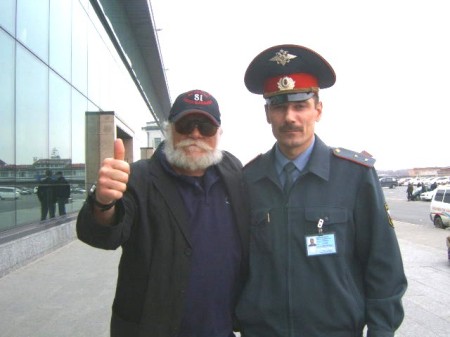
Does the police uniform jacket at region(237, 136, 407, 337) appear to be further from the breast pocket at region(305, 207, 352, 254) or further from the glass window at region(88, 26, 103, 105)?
the glass window at region(88, 26, 103, 105)

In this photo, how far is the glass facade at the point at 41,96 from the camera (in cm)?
739

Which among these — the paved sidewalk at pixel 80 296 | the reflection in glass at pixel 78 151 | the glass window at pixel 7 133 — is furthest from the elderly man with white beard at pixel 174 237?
the reflection in glass at pixel 78 151

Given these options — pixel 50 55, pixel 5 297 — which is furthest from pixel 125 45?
pixel 5 297

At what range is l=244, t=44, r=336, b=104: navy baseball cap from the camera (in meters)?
2.22

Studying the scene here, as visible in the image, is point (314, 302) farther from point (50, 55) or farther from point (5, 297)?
point (50, 55)

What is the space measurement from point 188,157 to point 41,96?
307 inches

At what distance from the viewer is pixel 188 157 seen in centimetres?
239

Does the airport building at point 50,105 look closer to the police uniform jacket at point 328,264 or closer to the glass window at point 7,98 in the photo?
the glass window at point 7,98

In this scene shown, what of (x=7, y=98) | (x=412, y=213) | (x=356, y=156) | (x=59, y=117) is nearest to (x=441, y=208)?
(x=412, y=213)

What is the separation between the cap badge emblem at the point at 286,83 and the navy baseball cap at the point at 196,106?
432mm

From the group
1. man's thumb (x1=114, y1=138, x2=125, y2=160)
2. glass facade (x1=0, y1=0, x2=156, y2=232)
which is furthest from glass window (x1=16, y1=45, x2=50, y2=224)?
man's thumb (x1=114, y1=138, x2=125, y2=160)

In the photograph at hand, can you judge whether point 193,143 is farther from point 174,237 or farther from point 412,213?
point 412,213

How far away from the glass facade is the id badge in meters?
6.46

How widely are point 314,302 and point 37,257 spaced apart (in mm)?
6967
